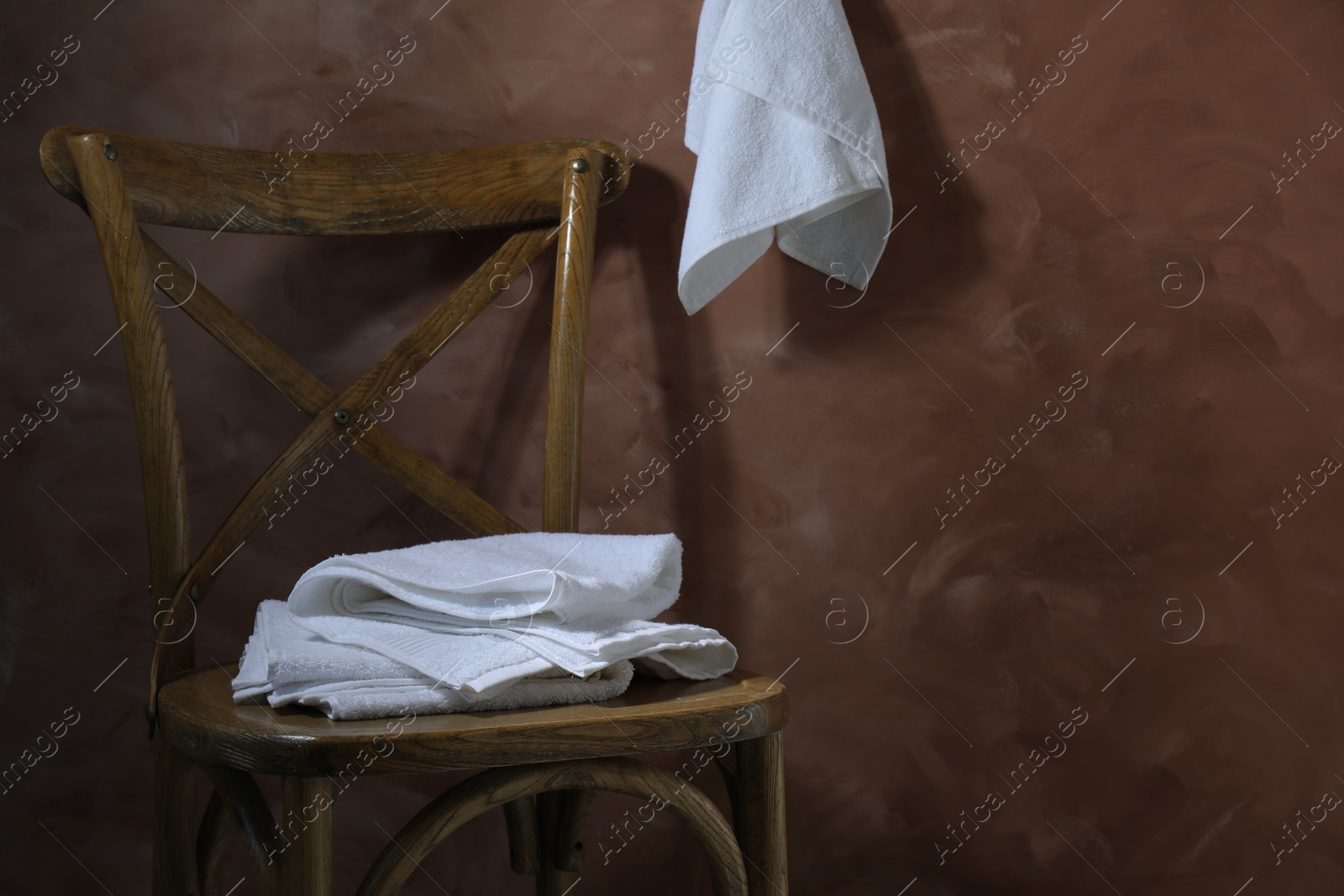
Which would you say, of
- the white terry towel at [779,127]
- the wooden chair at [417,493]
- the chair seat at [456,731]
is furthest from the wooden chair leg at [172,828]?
the white terry towel at [779,127]

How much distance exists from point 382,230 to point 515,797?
576 millimetres

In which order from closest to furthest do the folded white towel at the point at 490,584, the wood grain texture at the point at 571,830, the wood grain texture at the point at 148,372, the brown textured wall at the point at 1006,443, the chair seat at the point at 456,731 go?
the chair seat at the point at 456,731, the folded white towel at the point at 490,584, the wood grain texture at the point at 148,372, the wood grain texture at the point at 571,830, the brown textured wall at the point at 1006,443

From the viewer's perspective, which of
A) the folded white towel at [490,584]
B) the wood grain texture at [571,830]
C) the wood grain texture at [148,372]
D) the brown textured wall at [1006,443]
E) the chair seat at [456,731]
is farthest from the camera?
the brown textured wall at [1006,443]

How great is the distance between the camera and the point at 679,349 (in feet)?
3.33

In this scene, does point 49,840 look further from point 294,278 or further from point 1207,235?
point 1207,235

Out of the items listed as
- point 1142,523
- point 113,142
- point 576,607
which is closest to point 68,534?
point 113,142

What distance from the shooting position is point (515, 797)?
552 millimetres

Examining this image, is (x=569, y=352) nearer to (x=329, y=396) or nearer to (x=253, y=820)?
(x=329, y=396)

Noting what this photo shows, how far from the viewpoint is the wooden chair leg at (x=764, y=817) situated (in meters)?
0.64

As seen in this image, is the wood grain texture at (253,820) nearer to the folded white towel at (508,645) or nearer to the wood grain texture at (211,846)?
the folded white towel at (508,645)

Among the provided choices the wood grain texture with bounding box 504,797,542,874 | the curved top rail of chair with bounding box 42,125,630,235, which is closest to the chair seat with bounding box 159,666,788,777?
the wood grain texture with bounding box 504,797,542,874

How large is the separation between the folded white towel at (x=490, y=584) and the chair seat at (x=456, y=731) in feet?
0.22

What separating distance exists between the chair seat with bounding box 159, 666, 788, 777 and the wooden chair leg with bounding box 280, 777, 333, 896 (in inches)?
0.5

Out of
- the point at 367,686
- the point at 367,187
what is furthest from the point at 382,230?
the point at 367,686
